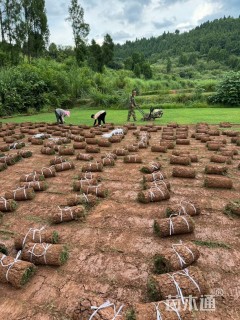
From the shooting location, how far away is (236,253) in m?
4.23

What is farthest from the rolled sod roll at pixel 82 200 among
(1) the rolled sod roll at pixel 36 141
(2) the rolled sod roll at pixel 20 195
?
(1) the rolled sod roll at pixel 36 141

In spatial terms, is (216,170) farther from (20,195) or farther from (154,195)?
(20,195)

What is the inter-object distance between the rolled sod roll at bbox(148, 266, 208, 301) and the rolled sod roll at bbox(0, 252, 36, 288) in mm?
1632

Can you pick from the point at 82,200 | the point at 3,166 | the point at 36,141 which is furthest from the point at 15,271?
the point at 36,141

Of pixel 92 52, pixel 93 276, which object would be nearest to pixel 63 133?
pixel 93 276

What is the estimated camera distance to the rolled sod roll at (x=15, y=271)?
12.2 feet

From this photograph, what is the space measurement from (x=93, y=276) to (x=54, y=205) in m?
2.57

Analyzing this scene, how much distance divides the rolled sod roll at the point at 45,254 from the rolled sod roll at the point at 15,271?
0.17m

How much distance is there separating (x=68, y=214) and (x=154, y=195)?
5.85ft

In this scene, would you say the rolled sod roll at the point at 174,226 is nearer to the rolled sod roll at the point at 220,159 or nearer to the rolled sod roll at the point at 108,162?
the rolled sod roll at the point at 108,162

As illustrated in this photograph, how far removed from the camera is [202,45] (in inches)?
5605

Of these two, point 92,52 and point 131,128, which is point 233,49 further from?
point 131,128

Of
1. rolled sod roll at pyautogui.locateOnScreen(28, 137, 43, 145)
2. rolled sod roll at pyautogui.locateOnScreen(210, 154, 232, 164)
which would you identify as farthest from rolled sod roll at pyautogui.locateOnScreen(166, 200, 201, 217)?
rolled sod roll at pyautogui.locateOnScreen(28, 137, 43, 145)

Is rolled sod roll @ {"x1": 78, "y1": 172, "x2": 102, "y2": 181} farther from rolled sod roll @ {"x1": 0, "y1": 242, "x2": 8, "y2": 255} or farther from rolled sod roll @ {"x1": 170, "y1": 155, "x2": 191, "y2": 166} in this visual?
rolled sod roll @ {"x1": 0, "y1": 242, "x2": 8, "y2": 255}
